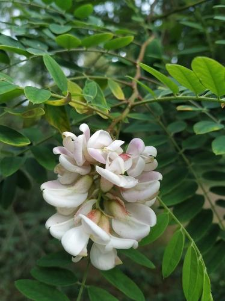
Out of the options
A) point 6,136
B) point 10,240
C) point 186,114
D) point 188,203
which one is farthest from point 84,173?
point 10,240

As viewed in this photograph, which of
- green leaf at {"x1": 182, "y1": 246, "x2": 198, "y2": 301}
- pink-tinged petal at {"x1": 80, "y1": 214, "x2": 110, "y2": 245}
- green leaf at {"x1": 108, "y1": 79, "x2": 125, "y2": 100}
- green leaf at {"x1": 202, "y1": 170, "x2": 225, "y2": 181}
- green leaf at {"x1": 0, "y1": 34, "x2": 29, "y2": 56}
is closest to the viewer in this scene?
pink-tinged petal at {"x1": 80, "y1": 214, "x2": 110, "y2": 245}

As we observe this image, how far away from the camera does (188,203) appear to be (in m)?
0.84

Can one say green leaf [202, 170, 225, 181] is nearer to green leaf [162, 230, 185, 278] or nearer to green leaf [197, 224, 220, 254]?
green leaf [197, 224, 220, 254]

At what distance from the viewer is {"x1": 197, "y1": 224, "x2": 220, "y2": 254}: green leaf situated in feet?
2.59

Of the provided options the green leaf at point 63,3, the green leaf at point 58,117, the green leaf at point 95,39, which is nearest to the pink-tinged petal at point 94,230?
the green leaf at point 58,117

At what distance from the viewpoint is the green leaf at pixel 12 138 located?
1.90 feet

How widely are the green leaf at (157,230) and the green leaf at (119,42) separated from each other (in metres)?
0.35

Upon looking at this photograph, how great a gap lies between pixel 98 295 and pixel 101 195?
0.60 feet

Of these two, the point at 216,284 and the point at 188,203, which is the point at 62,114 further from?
the point at 216,284

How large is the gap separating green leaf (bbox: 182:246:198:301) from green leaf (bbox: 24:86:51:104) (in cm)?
29

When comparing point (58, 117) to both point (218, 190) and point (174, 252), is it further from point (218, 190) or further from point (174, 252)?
point (218, 190)

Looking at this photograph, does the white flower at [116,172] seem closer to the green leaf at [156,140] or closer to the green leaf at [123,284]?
the green leaf at [123,284]

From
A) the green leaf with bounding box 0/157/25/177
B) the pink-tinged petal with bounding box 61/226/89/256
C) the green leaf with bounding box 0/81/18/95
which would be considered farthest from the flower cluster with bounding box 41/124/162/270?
the green leaf with bounding box 0/157/25/177

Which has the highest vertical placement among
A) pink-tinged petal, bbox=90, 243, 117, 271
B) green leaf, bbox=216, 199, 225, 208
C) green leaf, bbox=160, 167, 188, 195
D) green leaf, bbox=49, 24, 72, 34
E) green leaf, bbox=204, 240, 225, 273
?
green leaf, bbox=49, 24, 72, 34
